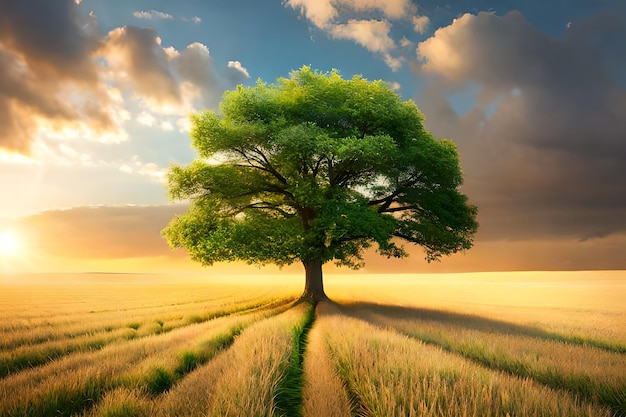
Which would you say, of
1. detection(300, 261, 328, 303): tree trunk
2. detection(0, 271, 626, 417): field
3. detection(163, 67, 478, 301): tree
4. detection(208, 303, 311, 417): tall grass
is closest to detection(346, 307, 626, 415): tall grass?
detection(0, 271, 626, 417): field

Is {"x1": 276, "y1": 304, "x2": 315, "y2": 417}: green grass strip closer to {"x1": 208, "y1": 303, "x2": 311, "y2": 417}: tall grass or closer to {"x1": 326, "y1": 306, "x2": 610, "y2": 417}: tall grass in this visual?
{"x1": 208, "y1": 303, "x2": 311, "y2": 417}: tall grass

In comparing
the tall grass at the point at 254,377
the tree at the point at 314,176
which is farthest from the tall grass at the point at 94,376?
the tree at the point at 314,176

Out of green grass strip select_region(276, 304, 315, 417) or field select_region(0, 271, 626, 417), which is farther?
green grass strip select_region(276, 304, 315, 417)

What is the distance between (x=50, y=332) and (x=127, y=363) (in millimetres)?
7711

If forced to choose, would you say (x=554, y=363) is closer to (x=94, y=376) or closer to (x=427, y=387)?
(x=427, y=387)

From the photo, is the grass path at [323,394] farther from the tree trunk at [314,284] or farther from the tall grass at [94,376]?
the tree trunk at [314,284]

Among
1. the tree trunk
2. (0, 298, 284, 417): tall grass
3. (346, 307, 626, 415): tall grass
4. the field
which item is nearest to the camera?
the field

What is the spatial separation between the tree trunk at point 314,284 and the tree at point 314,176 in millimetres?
212

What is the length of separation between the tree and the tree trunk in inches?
8.4

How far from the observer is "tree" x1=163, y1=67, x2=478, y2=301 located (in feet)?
73.3

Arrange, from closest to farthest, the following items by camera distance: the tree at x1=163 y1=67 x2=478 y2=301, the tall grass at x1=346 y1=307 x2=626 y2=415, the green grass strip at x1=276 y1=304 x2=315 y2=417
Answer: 1. the green grass strip at x1=276 y1=304 x2=315 y2=417
2. the tall grass at x1=346 y1=307 x2=626 y2=415
3. the tree at x1=163 y1=67 x2=478 y2=301

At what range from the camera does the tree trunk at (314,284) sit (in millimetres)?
26097

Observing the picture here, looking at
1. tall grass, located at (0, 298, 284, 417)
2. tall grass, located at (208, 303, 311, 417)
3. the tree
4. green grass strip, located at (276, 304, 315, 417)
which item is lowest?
green grass strip, located at (276, 304, 315, 417)

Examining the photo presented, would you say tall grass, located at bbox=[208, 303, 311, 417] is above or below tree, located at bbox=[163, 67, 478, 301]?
below
